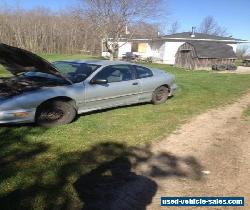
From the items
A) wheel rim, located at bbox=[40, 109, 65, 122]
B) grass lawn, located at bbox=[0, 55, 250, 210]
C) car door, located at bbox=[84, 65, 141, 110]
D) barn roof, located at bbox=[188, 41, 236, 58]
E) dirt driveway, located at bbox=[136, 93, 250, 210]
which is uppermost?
barn roof, located at bbox=[188, 41, 236, 58]

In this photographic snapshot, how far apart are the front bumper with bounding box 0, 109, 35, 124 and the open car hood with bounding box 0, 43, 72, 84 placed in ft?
3.59

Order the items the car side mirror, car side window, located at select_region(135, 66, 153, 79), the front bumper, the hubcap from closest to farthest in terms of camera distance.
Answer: the front bumper → the car side mirror → car side window, located at select_region(135, 66, 153, 79) → the hubcap

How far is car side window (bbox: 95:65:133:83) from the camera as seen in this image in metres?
A: 7.45

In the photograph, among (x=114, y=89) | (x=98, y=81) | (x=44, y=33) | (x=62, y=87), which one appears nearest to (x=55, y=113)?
(x=62, y=87)

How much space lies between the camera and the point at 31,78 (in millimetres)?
7230

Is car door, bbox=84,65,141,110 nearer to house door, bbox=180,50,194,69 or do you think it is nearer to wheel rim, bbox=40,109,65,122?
wheel rim, bbox=40,109,65,122

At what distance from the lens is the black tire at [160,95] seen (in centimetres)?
906

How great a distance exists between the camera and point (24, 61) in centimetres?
670

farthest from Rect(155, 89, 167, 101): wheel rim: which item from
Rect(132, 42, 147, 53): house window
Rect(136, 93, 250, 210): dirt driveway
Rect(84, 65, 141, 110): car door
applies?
Rect(132, 42, 147, 53): house window

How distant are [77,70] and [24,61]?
4.23 feet

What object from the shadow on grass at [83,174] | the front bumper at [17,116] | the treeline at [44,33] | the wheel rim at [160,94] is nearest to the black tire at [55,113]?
the front bumper at [17,116]

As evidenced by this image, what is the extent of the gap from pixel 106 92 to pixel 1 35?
1580 inches

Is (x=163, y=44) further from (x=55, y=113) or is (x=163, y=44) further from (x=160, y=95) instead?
(x=55, y=113)

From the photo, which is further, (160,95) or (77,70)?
(160,95)
